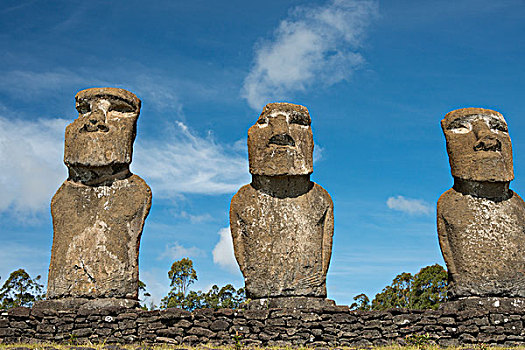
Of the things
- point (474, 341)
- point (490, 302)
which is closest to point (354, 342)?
point (474, 341)

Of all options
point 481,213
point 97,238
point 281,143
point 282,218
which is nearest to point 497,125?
point 481,213

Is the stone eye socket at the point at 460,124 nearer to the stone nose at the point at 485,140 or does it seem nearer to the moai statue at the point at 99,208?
the stone nose at the point at 485,140

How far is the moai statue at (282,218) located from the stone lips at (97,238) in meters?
2.19

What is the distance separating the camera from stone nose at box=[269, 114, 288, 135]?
14833 mm

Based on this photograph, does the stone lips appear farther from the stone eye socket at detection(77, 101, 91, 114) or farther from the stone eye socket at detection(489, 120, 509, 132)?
the stone eye socket at detection(489, 120, 509, 132)

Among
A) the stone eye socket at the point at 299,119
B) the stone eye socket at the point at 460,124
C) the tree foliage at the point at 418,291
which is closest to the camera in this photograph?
the stone eye socket at the point at 299,119

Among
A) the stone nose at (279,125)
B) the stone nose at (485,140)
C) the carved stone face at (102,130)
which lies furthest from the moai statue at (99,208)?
the stone nose at (485,140)

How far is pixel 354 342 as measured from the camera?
13305mm

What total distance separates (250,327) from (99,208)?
4215mm

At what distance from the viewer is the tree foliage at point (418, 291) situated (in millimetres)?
21312

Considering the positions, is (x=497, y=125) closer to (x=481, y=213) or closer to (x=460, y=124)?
(x=460, y=124)

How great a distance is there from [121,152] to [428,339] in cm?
743

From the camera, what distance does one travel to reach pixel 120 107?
15.3m

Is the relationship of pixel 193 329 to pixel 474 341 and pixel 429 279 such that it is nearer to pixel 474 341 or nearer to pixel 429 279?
pixel 474 341
